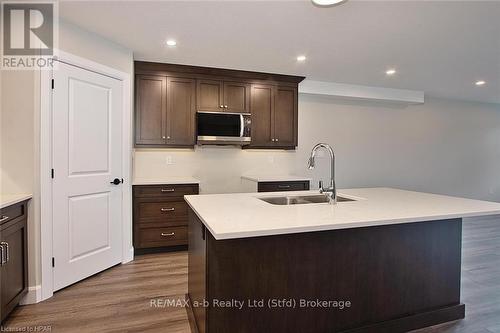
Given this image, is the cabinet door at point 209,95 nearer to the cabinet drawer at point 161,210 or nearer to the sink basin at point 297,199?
the cabinet drawer at point 161,210

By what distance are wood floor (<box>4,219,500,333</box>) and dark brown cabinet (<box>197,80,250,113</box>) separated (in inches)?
78.9

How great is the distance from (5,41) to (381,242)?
10.2ft

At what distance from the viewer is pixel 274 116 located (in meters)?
4.19

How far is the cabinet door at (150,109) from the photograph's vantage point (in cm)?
357

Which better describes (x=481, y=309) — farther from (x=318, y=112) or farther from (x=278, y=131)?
(x=318, y=112)

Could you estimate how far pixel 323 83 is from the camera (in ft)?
14.9

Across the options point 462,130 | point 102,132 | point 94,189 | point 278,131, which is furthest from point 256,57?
point 462,130

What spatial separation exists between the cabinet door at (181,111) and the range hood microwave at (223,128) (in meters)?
0.12

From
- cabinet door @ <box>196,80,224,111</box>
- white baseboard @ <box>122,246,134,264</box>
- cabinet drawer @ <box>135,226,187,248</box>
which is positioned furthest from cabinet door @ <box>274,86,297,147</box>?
white baseboard @ <box>122,246,134,264</box>

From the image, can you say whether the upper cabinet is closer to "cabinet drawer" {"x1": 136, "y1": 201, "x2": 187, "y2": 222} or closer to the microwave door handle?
the microwave door handle

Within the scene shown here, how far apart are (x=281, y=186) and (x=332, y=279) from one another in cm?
222

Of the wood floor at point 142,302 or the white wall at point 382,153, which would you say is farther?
the white wall at point 382,153

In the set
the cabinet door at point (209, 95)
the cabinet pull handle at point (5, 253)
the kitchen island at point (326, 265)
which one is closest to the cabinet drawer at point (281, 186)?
the cabinet door at point (209, 95)

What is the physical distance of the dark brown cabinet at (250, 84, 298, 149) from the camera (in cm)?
411
